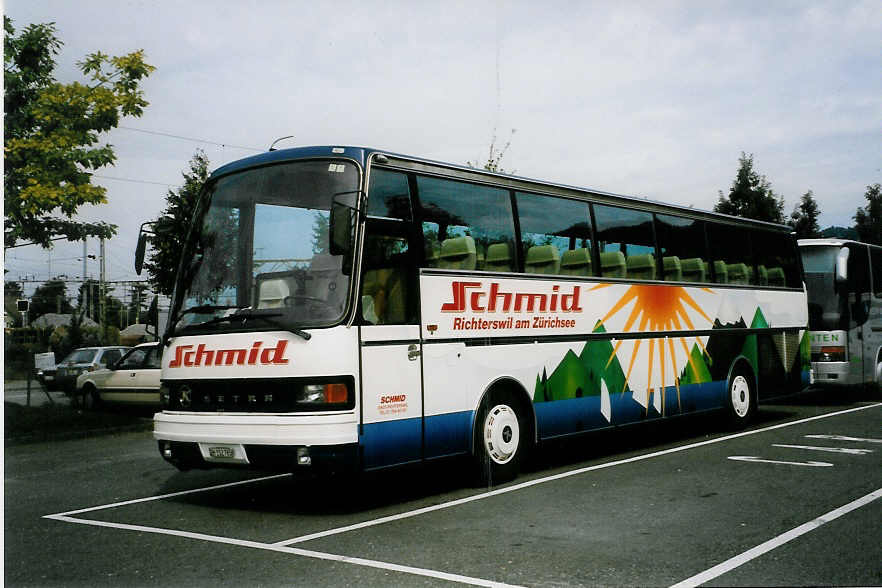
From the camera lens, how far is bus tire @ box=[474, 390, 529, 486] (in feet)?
30.7

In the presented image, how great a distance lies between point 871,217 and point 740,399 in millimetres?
60881

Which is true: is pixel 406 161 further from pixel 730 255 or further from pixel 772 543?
pixel 730 255

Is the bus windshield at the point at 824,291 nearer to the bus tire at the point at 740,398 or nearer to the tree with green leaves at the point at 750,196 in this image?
the bus tire at the point at 740,398

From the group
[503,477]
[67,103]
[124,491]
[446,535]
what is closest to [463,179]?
[503,477]

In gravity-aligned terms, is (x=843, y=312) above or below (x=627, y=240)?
below

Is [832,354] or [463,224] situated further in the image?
[832,354]

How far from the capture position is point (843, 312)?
18.2 m

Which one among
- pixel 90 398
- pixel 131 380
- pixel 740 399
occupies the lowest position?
pixel 90 398

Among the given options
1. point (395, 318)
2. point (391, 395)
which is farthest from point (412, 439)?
point (395, 318)

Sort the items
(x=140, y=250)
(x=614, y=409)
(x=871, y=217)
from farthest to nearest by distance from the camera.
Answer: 1. (x=871, y=217)
2. (x=614, y=409)
3. (x=140, y=250)

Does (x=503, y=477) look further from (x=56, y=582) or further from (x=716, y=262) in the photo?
(x=716, y=262)

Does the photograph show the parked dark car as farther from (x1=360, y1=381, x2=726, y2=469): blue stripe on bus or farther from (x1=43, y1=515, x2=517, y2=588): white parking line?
(x1=43, y1=515, x2=517, y2=588): white parking line

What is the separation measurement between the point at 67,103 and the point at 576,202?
9212 millimetres

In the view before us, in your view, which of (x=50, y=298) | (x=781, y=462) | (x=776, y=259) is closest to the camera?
(x=781, y=462)
